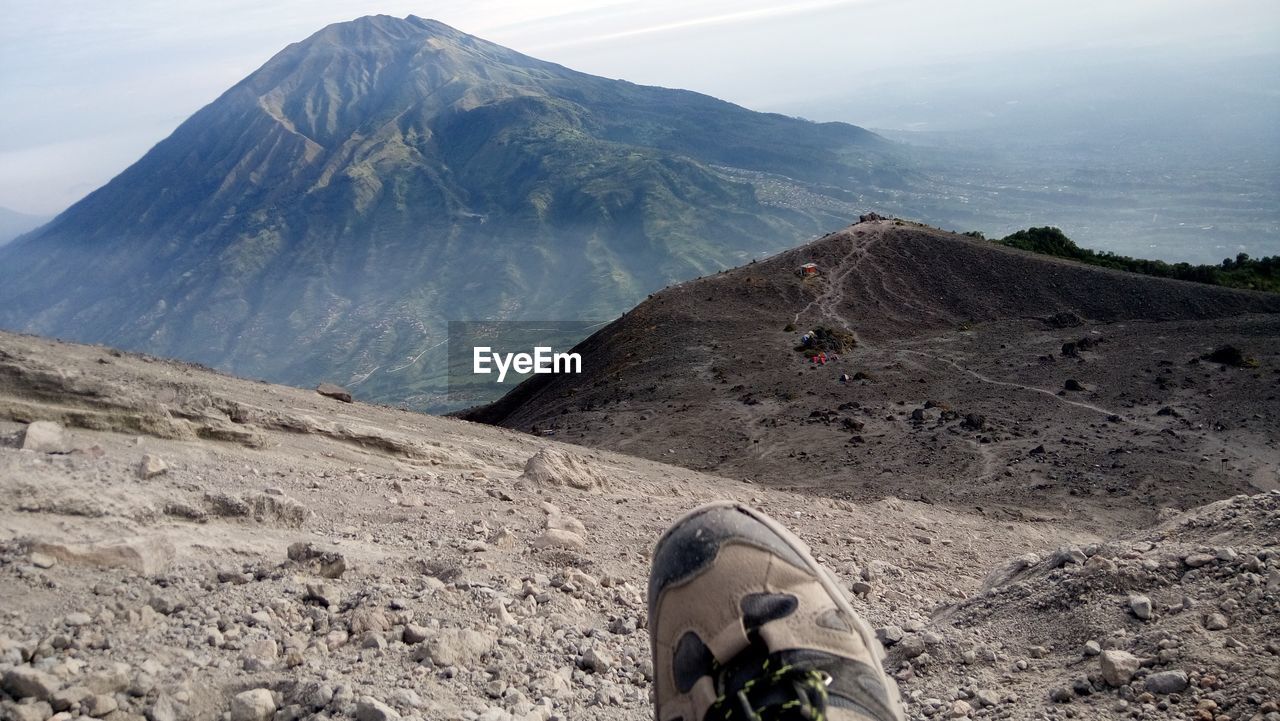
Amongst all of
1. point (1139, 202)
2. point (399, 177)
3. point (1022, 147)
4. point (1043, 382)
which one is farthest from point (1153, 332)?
point (1022, 147)

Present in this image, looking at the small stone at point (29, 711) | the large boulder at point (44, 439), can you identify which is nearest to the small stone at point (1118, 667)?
the small stone at point (29, 711)

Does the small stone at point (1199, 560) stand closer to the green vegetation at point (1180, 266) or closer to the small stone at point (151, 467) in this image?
the small stone at point (151, 467)

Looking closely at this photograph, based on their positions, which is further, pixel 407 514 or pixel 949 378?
pixel 949 378

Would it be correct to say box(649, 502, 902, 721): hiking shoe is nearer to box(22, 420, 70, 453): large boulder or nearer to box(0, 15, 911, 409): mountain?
box(22, 420, 70, 453): large boulder

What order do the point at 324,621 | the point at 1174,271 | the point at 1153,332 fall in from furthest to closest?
the point at 1174,271 → the point at 1153,332 → the point at 324,621

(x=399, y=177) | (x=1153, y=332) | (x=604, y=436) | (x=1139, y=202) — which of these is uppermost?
(x=399, y=177)

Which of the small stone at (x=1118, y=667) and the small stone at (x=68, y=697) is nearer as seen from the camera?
the small stone at (x=68, y=697)

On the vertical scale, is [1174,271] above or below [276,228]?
below

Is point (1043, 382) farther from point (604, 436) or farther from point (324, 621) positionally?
point (324, 621)
